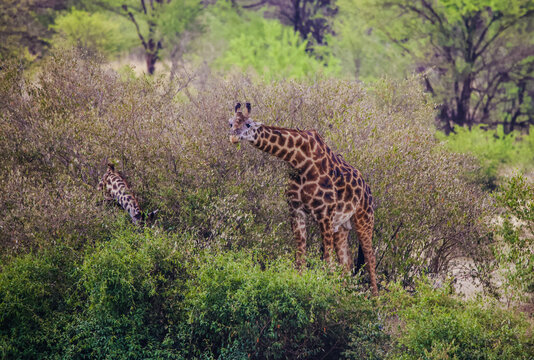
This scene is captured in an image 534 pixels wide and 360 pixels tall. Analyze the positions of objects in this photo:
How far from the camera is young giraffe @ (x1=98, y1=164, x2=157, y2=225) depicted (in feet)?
45.3

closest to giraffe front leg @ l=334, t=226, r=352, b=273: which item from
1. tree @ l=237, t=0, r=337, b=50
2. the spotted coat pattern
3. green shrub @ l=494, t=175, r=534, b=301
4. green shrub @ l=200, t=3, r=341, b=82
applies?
green shrub @ l=494, t=175, r=534, b=301

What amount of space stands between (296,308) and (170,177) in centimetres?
556

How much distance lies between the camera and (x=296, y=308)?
36.2 ft

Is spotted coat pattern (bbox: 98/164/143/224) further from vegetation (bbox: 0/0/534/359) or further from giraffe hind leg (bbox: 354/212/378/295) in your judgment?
giraffe hind leg (bbox: 354/212/378/295)

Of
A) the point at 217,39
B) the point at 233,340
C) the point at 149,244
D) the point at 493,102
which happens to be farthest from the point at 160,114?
the point at 217,39

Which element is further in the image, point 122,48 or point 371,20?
point 122,48

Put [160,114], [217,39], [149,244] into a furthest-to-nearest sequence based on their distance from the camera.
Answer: [217,39], [160,114], [149,244]

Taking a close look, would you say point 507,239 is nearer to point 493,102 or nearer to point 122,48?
point 493,102

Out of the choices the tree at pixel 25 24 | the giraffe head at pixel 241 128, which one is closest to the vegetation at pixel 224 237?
the giraffe head at pixel 241 128

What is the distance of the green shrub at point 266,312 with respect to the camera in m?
11.1

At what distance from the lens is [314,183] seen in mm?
12961

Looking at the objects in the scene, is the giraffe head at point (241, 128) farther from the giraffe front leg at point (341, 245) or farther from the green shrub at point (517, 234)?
the green shrub at point (517, 234)

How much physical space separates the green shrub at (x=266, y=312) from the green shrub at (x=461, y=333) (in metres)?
0.88

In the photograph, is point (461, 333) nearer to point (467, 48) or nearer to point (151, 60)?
point (467, 48)
